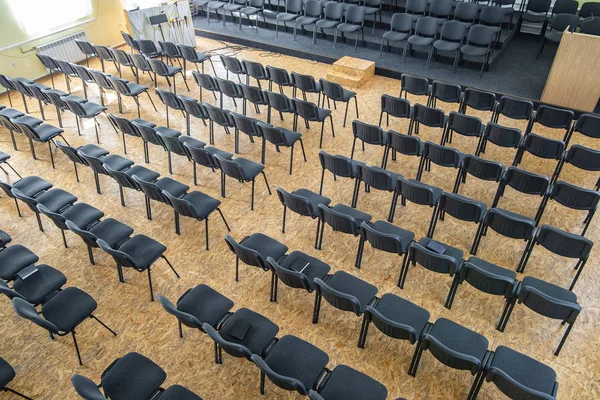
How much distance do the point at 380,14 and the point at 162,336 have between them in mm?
9797

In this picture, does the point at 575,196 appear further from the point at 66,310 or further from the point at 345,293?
the point at 66,310

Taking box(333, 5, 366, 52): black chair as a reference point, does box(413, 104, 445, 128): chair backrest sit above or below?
below

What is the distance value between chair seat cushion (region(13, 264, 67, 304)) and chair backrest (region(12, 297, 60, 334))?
46 centimetres

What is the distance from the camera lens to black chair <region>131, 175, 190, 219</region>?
5.72 m

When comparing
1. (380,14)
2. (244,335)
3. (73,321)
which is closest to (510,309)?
(244,335)

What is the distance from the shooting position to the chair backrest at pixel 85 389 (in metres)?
3.39

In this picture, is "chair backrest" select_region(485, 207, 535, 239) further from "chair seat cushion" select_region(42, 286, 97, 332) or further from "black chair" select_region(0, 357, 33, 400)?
"black chair" select_region(0, 357, 33, 400)

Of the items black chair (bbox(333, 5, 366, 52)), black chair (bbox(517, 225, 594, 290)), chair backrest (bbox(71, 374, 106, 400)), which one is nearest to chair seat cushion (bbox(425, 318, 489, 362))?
black chair (bbox(517, 225, 594, 290))

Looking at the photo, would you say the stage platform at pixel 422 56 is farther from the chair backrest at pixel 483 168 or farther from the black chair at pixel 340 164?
the black chair at pixel 340 164

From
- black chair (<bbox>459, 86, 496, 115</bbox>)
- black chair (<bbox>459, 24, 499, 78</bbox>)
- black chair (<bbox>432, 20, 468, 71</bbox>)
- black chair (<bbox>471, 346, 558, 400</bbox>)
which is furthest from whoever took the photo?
black chair (<bbox>432, 20, 468, 71</bbox>)

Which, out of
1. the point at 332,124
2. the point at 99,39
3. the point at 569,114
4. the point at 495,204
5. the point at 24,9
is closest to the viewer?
the point at 495,204

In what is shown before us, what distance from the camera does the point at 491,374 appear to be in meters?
3.63

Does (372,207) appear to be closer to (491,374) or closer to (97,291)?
(491,374)

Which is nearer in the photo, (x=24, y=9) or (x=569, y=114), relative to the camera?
(x=569, y=114)
